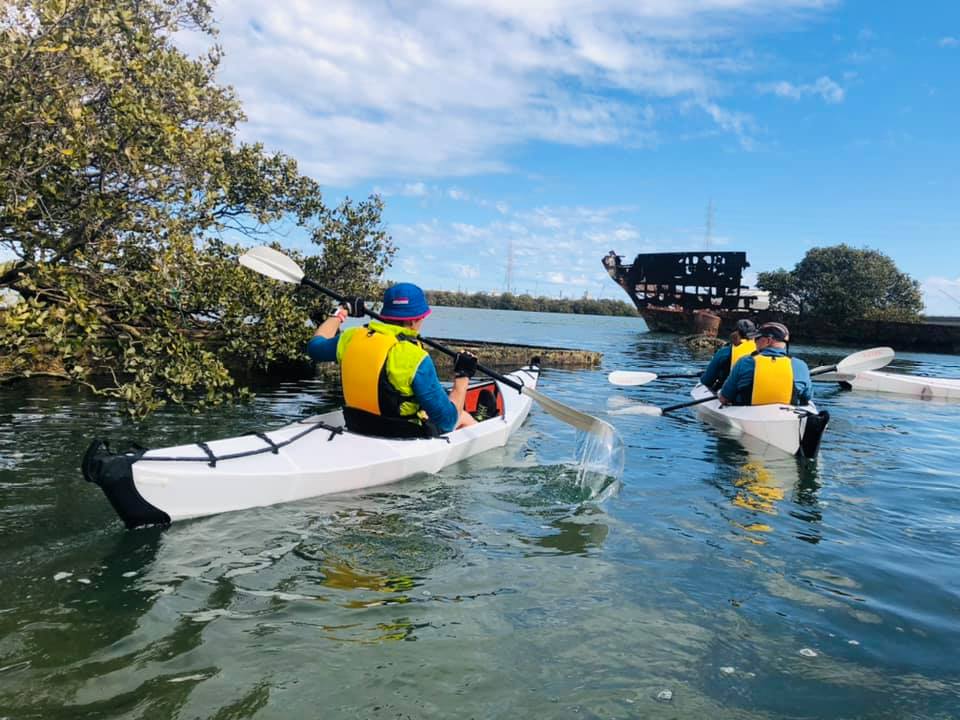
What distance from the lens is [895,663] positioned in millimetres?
3660

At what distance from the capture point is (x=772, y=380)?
9781 millimetres

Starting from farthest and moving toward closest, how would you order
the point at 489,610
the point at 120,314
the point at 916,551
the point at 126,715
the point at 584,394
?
the point at 584,394 → the point at 120,314 → the point at 916,551 → the point at 489,610 → the point at 126,715

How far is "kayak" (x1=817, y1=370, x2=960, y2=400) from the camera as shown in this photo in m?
17.3

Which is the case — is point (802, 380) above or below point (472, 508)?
above

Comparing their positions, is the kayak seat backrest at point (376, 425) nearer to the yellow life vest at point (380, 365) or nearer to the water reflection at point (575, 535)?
the yellow life vest at point (380, 365)

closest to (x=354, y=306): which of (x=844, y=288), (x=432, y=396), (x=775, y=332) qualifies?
(x=432, y=396)

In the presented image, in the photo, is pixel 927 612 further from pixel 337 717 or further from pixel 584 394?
pixel 584 394

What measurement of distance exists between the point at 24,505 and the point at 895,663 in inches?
269

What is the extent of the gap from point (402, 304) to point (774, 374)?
21.0 feet

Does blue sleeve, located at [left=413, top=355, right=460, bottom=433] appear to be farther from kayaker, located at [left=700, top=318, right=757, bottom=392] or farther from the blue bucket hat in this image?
kayaker, located at [left=700, top=318, right=757, bottom=392]

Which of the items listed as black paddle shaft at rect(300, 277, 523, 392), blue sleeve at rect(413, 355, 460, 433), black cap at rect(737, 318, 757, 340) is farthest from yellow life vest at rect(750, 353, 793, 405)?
blue sleeve at rect(413, 355, 460, 433)

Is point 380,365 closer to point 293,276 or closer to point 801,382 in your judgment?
point 293,276

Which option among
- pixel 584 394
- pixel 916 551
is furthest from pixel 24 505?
pixel 584 394

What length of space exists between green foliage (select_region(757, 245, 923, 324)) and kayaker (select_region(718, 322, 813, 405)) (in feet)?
150
